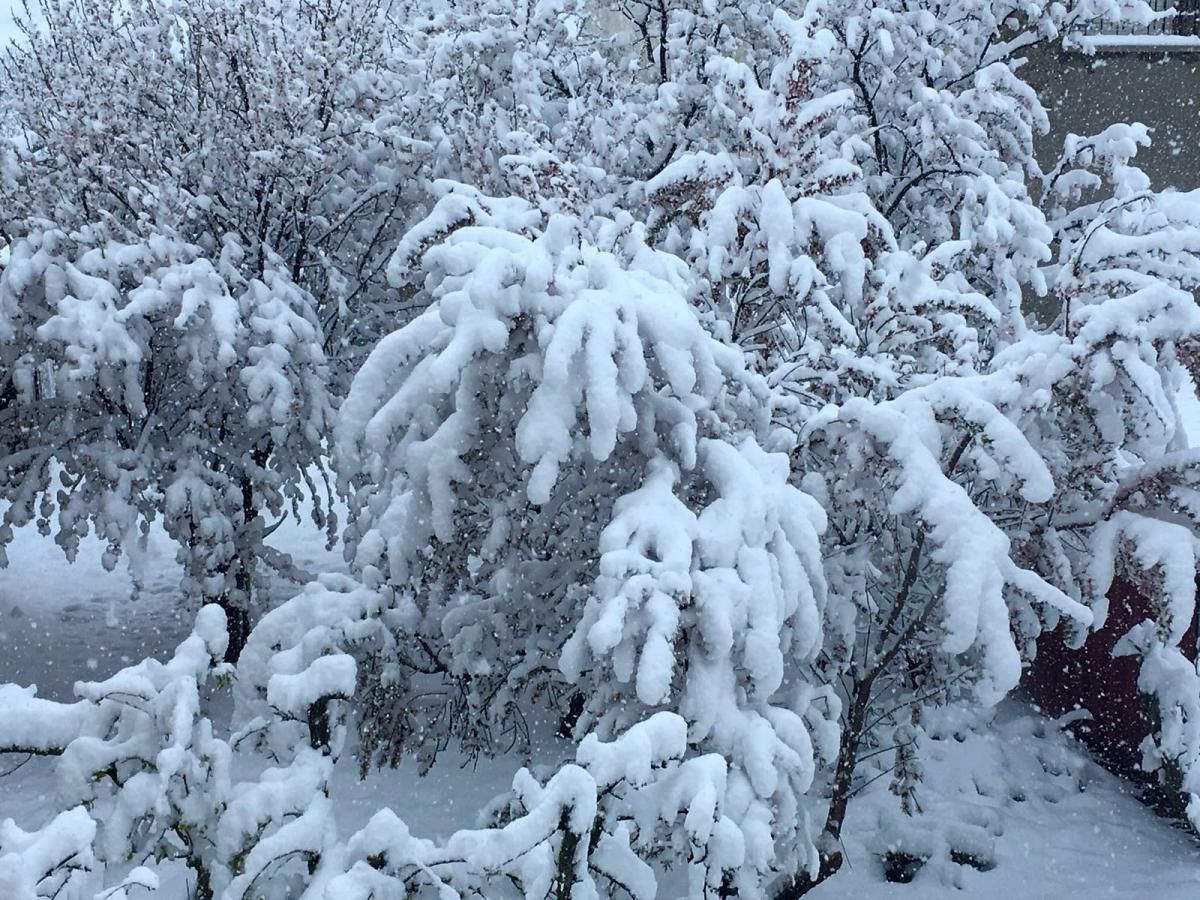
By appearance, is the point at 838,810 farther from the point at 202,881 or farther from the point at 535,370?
the point at 202,881

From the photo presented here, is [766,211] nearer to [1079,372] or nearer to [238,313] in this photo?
[1079,372]

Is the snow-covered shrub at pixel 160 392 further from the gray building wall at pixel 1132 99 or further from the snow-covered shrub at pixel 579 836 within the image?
the gray building wall at pixel 1132 99

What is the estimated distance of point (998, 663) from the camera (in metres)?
2.74

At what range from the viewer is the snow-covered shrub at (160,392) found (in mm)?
5008

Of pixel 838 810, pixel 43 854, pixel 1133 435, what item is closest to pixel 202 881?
pixel 43 854

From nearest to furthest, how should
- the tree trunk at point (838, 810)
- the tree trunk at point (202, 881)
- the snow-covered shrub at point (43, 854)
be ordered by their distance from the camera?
1. the snow-covered shrub at point (43, 854)
2. the tree trunk at point (202, 881)
3. the tree trunk at point (838, 810)

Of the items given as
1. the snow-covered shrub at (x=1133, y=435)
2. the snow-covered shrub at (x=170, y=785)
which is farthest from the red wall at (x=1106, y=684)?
the snow-covered shrub at (x=170, y=785)

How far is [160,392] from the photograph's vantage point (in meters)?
5.86

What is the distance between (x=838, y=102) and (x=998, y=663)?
2.33 meters

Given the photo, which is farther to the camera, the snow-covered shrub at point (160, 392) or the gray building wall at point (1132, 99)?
the gray building wall at point (1132, 99)

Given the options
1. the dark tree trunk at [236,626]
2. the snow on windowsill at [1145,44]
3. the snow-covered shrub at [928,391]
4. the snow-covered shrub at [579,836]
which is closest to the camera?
the snow-covered shrub at [579,836]

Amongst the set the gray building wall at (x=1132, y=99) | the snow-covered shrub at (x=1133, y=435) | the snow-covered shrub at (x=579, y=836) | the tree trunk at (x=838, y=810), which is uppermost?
the gray building wall at (x=1132, y=99)

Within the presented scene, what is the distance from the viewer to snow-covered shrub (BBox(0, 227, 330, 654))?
5008mm

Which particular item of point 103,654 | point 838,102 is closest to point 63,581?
point 103,654
